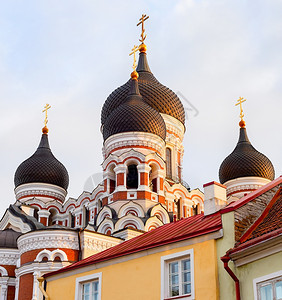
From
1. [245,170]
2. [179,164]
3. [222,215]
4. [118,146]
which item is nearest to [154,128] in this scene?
[118,146]

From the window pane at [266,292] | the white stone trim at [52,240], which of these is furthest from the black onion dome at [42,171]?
the window pane at [266,292]

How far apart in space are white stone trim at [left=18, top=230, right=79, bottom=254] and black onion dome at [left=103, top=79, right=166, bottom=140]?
725 centimetres

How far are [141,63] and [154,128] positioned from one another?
753cm

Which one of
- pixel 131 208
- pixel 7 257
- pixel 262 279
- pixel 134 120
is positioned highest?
pixel 134 120

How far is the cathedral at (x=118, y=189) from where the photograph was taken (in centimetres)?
2259

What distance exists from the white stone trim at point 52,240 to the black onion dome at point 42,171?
30.5 ft

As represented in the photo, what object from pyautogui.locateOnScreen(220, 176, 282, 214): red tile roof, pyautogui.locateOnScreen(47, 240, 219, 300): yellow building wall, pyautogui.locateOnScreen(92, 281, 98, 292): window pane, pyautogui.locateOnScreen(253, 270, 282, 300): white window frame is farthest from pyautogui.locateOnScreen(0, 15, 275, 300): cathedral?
pyautogui.locateOnScreen(253, 270, 282, 300): white window frame

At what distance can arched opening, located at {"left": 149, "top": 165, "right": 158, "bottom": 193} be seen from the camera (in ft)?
90.4

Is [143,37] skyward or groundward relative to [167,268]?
skyward

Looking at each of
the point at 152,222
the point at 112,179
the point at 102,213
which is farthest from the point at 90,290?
the point at 112,179

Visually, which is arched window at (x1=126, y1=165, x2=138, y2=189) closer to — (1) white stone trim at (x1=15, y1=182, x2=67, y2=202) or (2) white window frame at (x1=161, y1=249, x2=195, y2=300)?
(1) white stone trim at (x1=15, y1=182, x2=67, y2=202)

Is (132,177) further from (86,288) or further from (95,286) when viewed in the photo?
(95,286)

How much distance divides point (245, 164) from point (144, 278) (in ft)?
74.9

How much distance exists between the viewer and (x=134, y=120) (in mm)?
28125
